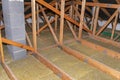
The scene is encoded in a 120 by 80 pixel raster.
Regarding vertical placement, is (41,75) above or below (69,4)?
below

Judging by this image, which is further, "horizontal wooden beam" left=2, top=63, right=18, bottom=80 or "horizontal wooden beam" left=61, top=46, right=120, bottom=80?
"horizontal wooden beam" left=61, top=46, right=120, bottom=80

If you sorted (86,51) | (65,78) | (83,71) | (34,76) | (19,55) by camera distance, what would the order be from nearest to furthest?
(65,78), (34,76), (83,71), (19,55), (86,51)

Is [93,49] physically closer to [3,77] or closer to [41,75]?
[41,75]

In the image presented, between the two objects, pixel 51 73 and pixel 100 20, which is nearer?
pixel 51 73

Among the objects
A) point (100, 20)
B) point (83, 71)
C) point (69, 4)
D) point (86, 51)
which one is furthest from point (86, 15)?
point (83, 71)

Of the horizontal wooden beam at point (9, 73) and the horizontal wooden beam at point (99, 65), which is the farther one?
the horizontal wooden beam at point (99, 65)

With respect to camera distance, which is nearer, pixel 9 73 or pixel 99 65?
pixel 9 73

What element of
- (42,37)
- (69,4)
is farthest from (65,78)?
(69,4)

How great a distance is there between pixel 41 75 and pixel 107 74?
4.10ft

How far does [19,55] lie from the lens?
3289mm

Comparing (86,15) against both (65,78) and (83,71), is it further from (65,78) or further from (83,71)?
(65,78)

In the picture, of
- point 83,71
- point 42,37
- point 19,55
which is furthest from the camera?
point 42,37

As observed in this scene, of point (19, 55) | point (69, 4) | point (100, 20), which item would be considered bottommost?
point (19, 55)

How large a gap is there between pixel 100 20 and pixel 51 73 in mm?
4581
